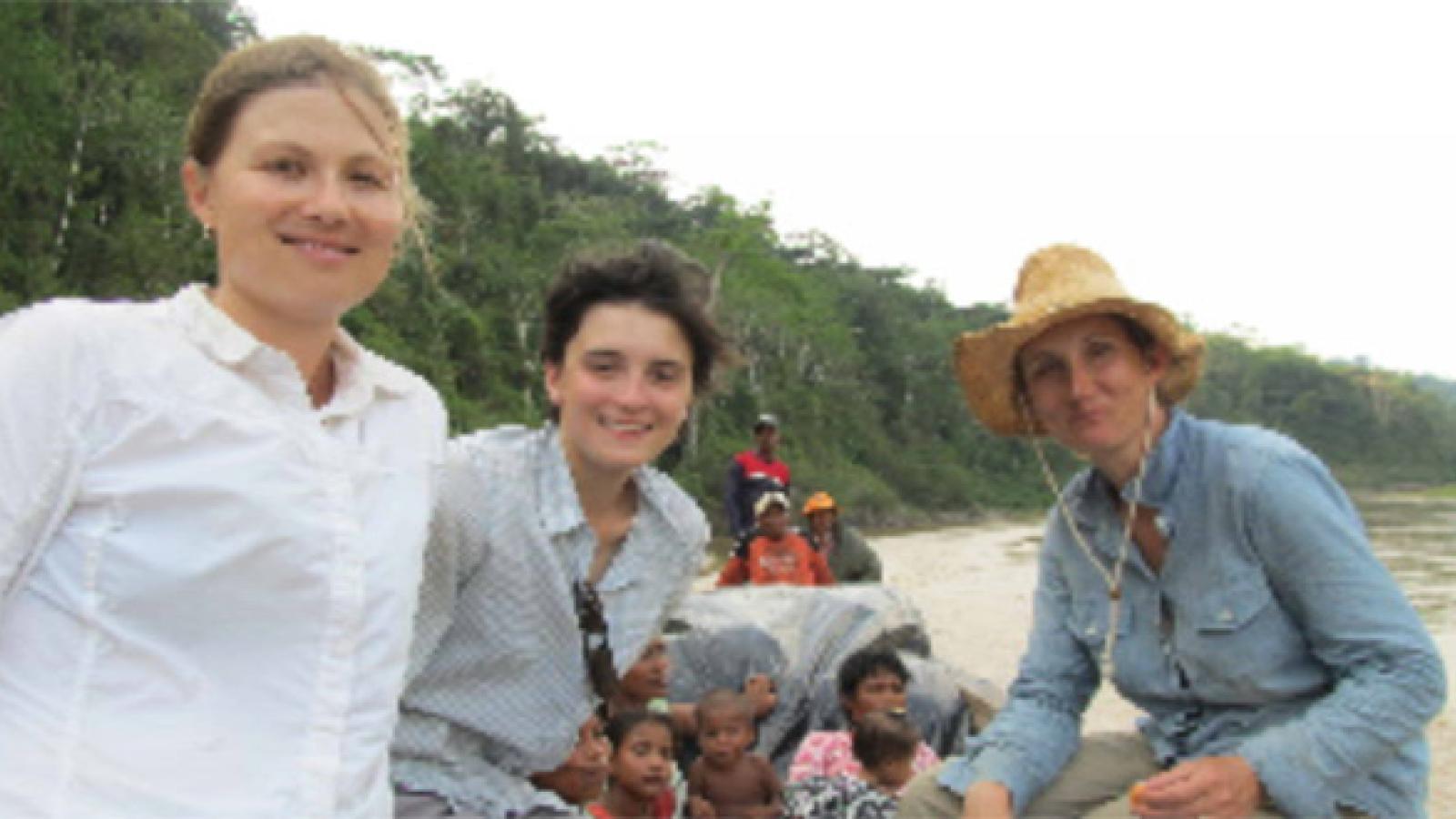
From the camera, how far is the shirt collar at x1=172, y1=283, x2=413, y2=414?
3.78ft

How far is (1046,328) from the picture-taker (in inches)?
79.4

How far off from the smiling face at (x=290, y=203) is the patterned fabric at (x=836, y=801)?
2118mm

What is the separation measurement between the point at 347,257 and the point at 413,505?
0.28 m

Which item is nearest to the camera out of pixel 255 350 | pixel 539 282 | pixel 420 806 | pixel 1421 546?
pixel 255 350

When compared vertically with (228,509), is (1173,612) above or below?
below

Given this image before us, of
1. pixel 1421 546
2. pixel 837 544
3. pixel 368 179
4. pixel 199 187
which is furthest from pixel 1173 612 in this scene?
pixel 1421 546

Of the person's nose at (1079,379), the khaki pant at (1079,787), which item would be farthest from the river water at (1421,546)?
the person's nose at (1079,379)

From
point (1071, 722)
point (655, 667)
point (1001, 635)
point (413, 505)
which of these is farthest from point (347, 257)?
point (1001, 635)

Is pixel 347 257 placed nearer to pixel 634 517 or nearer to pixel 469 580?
pixel 469 580

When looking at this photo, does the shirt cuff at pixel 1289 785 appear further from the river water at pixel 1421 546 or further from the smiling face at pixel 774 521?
the river water at pixel 1421 546

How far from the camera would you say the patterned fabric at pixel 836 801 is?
9.58 feet

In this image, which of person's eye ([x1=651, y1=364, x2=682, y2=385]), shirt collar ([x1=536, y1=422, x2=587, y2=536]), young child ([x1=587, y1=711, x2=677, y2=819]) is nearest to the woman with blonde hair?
shirt collar ([x1=536, y1=422, x2=587, y2=536])

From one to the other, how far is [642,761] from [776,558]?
2.89 metres

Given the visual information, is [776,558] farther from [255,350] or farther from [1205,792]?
[255,350]
